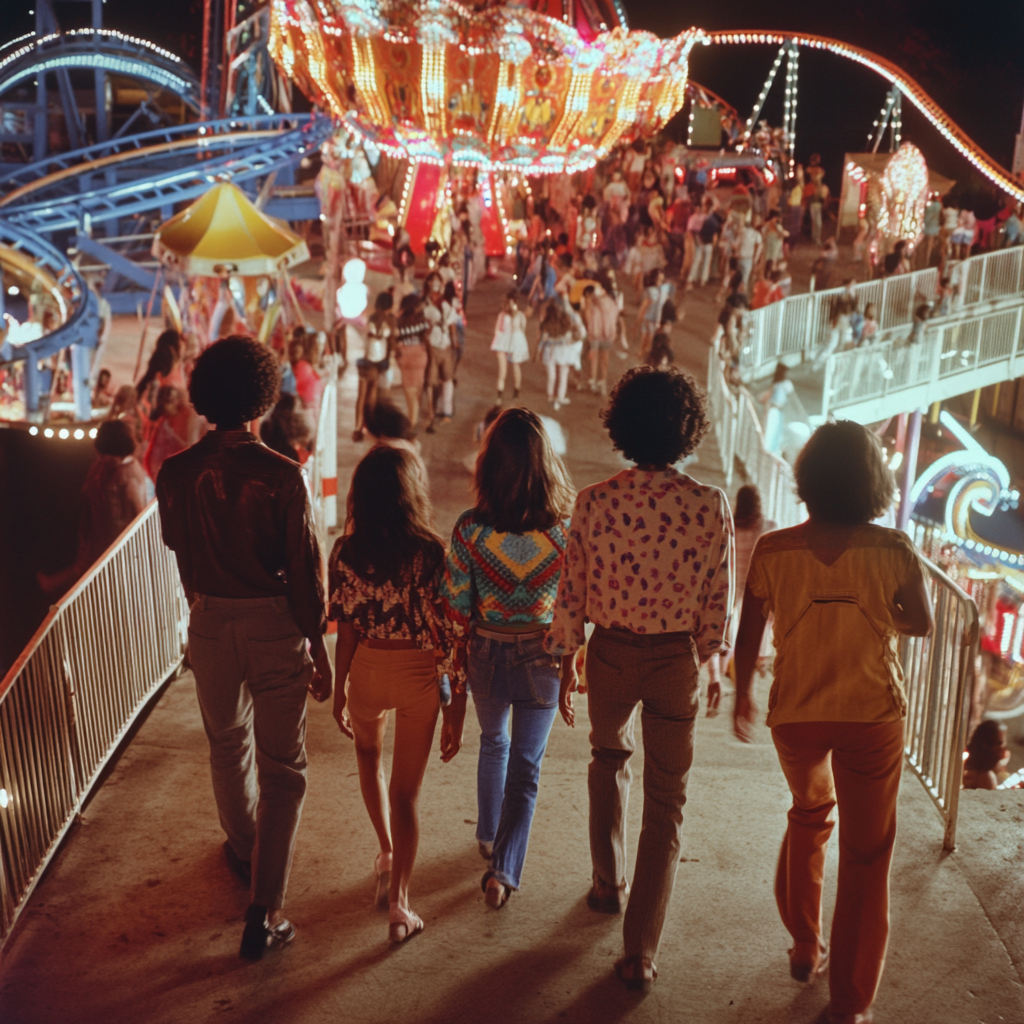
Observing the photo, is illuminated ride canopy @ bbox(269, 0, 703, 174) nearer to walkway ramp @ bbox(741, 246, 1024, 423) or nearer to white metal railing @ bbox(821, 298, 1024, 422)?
walkway ramp @ bbox(741, 246, 1024, 423)

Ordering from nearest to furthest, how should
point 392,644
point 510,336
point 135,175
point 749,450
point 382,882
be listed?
point 392,644, point 382,882, point 749,450, point 510,336, point 135,175

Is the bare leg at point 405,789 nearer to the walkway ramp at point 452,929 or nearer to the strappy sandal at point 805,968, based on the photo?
the walkway ramp at point 452,929

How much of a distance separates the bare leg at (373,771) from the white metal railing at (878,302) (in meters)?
12.4

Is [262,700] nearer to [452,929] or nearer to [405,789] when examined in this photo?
[405,789]

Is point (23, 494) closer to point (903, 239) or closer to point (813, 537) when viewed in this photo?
point (813, 537)

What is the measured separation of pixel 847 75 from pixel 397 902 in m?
41.9

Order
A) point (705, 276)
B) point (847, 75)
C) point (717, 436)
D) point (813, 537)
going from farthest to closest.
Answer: point (847, 75)
point (705, 276)
point (717, 436)
point (813, 537)

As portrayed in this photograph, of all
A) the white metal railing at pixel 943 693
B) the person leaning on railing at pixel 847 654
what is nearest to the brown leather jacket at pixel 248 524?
the person leaning on railing at pixel 847 654

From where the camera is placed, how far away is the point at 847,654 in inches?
123

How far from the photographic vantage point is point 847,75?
39.7 m

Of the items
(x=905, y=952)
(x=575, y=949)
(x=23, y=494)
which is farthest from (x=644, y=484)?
(x=23, y=494)

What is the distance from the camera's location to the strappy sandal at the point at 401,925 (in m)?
3.58

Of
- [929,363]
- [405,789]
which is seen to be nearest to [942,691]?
[405,789]

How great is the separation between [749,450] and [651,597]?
28.6 feet
